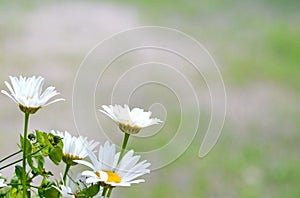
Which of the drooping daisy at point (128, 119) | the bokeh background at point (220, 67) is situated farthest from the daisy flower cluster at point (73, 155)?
the bokeh background at point (220, 67)

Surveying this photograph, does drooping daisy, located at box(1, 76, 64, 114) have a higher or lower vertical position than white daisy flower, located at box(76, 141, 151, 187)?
higher

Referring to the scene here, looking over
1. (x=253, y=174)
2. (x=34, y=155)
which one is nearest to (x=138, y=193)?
(x=253, y=174)

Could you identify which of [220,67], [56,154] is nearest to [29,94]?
[56,154]

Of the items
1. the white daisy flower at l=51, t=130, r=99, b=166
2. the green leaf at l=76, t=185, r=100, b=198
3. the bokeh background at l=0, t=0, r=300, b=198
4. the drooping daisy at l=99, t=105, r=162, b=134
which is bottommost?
the green leaf at l=76, t=185, r=100, b=198

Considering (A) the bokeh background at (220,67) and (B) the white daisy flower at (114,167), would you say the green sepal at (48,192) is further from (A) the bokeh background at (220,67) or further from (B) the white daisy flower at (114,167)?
(A) the bokeh background at (220,67)

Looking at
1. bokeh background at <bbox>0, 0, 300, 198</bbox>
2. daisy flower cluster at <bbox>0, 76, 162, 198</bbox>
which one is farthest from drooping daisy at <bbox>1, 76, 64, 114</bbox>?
bokeh background at <bbox>0, 0, 300, 198</bbox>

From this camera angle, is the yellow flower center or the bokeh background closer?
the yellow flower center

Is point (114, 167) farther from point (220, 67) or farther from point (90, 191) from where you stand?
point (220, 67)

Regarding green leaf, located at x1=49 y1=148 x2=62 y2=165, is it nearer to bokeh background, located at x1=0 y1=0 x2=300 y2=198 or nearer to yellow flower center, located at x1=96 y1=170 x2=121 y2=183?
yellow flower center, located at x1=96 y1=170 x2=121 y2=183

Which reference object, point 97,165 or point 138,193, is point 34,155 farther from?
point 138,193
